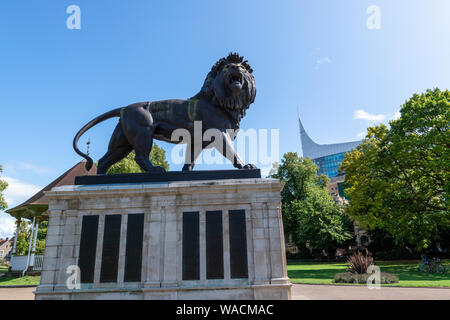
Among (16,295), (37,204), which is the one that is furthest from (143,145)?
(37,204)

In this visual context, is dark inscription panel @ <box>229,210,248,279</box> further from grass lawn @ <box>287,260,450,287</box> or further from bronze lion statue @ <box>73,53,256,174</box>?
grass lawn @ <box>287,260,450,287</box>

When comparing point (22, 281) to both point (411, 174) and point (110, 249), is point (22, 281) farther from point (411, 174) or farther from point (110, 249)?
point (411, 174)

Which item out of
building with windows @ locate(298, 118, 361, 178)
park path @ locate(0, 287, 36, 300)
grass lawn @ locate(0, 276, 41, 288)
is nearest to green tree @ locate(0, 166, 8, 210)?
grass lawn @ locate(0, 276, 41, 288)

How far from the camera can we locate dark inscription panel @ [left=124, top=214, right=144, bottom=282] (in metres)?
7.93

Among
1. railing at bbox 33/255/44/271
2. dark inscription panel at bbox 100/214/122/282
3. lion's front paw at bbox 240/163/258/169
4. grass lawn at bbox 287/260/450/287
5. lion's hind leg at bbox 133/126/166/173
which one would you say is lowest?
grass lawn at bbox 287/260/450/287

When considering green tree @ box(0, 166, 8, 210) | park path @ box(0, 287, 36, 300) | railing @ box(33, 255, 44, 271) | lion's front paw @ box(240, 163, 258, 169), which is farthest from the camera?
green tree @ box(0, 166, 8, 210)

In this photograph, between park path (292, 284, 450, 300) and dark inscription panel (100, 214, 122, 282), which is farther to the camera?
park path (292, 284, 450, 300)

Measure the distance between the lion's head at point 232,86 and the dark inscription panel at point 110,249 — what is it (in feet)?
16.1

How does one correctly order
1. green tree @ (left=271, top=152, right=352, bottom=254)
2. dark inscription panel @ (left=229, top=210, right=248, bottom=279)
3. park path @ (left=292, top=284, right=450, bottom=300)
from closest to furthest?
dark inscription panel @ (left=229, top=210, right=248, bottom=279) → park path @ (left=292, top=284, right=450, bottom=300) → green tree @ (left=271, top=152, right=352, bottom=254)

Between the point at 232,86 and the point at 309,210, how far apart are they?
35.4 metres

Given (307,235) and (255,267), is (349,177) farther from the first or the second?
(255,267)

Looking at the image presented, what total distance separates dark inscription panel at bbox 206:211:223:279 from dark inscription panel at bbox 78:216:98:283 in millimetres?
3222

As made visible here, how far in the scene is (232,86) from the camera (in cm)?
950
